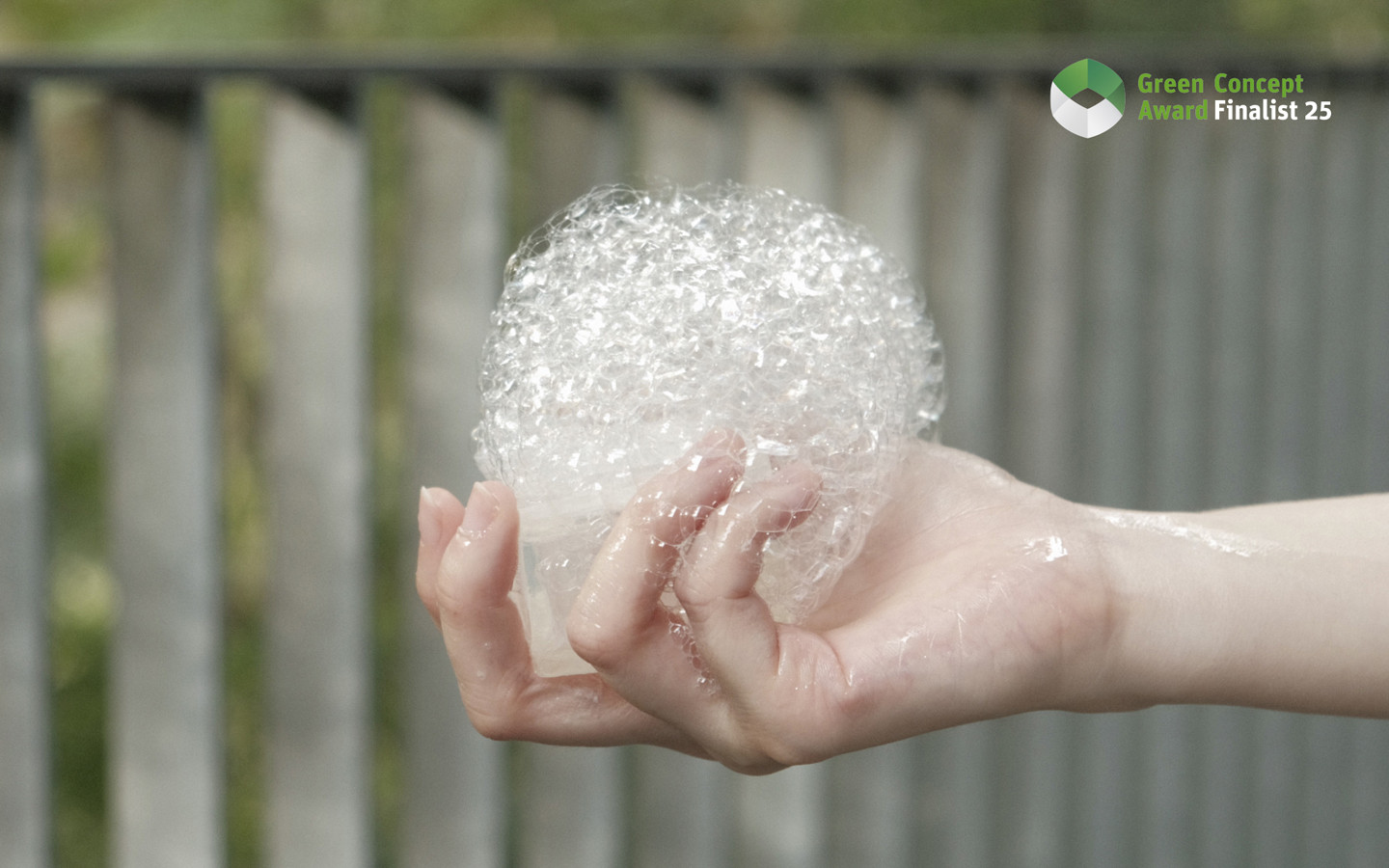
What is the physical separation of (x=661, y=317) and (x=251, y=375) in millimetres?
1969

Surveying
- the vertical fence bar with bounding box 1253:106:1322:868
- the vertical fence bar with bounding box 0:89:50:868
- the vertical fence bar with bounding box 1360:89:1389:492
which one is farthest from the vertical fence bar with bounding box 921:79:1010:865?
the vertical fence bar with bounding box 0:89:50:868

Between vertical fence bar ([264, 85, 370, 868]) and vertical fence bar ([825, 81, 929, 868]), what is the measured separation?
62 centimetres

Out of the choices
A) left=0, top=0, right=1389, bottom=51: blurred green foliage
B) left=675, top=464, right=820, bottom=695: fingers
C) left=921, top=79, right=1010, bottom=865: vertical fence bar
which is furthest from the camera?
left=0, top=0, right=1389, bottom=51: blurred green foliage

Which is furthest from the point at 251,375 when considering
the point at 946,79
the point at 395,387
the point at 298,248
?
the point at 946,79

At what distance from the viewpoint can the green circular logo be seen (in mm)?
1451

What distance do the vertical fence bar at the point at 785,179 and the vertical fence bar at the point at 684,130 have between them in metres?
0.05

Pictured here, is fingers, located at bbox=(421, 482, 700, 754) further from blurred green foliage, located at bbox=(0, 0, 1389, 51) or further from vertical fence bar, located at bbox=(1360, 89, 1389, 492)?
blurred green foliage, located at bbox=(0, 0, 1389, 51)

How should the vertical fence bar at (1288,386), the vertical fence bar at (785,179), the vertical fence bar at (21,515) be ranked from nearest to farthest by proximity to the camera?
1. the vertical fence bar at (21,515)
2. the vertical fence bar at (785,179)
3. the vertical fence bar at (1288,386)

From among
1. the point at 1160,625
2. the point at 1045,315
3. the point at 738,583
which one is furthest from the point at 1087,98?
the point at 738,583

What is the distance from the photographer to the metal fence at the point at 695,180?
103 centimetres

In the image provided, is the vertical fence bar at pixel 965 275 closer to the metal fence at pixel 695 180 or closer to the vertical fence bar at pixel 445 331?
the metal fence at pixel 695 180

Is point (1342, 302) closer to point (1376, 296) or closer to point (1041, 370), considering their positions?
point (1376, 296)

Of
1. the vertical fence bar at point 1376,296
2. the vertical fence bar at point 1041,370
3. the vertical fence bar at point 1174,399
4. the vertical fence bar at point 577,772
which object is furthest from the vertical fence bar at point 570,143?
the vertical fence bar at point 1376,296

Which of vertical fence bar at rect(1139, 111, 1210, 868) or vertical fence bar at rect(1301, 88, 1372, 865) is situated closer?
vertical fence bar at rect(1139, 111, 1210, 868)
